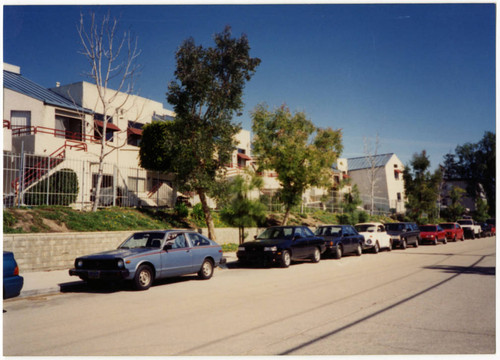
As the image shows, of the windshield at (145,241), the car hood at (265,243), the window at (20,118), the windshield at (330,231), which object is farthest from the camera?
the window at (20,118)

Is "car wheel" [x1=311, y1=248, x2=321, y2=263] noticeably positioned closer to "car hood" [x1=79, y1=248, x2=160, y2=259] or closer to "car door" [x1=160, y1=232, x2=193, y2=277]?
"car door" [x1=160, y1=232, x2=193, y2=277]

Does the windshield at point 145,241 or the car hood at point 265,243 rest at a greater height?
the windshield at point 145,241

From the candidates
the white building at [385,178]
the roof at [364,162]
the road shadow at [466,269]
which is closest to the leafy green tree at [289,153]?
the road shadow at [466,269]

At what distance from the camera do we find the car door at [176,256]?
1112 cm

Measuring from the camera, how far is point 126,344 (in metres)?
5.64

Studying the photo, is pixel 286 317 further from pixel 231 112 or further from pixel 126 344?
pixel 231 112

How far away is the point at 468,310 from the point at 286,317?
3.25 metres

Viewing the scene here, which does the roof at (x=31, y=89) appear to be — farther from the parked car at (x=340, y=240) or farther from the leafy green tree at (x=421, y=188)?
the leafy green tree at (x=421, y=188)

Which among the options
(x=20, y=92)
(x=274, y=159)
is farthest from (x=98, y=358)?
(x=20, y=92)

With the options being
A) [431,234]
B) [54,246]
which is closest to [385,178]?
[431,234]

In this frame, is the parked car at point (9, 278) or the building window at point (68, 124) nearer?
the parked car at point (9, 278)

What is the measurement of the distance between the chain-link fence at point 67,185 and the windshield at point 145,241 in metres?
6.54

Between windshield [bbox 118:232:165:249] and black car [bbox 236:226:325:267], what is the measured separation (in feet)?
15.5

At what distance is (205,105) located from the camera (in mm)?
19250
